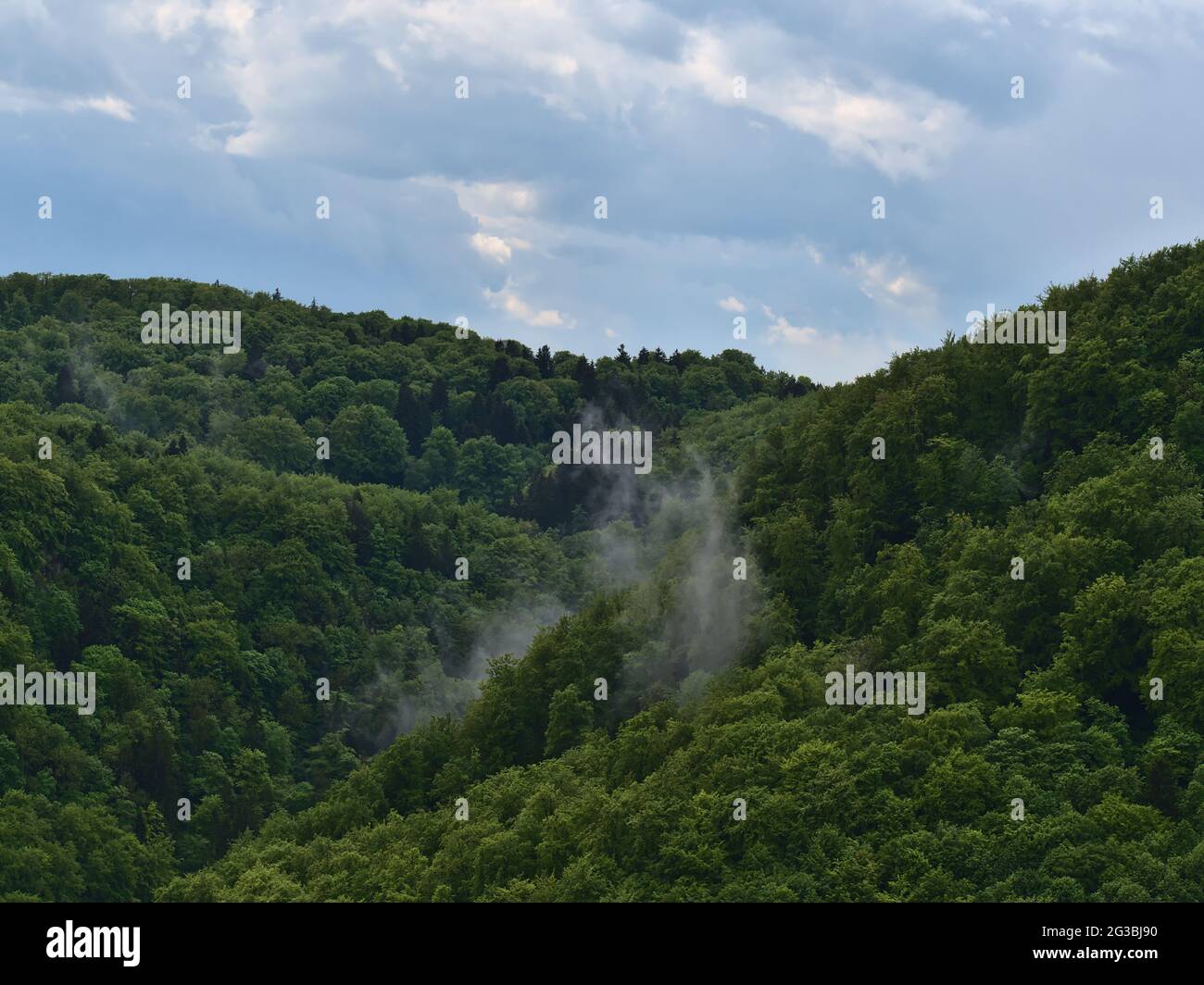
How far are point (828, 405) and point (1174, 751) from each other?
1667 inches

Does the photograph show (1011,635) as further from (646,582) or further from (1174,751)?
(646,582)

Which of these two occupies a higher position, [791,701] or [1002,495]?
[1002,495]

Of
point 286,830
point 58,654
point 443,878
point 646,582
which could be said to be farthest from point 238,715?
point 443,878

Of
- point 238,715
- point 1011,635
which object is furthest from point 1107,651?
point 238,715

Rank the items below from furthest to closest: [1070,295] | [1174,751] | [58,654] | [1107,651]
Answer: [58,654]
[1070,295]
[1107,651]
[1174,751]

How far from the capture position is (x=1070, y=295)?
118 metres

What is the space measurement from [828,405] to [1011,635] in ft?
92.0

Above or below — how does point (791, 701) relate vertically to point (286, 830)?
above
